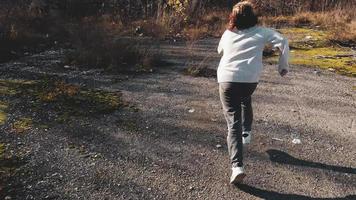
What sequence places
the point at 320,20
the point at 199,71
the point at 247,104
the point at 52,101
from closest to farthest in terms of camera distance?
the point at 247,104 → the point at 52,101 → the point at 199,71 → the point at 320,20

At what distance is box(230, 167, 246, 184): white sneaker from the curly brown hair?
129 cm

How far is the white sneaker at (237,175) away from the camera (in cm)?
404

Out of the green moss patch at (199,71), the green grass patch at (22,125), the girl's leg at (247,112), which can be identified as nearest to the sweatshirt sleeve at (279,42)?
the girl's leg at (247,112)

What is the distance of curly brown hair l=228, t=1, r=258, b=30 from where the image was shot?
404cm

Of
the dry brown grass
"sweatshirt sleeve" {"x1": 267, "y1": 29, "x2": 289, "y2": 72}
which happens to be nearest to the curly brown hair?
"sweatshirt sleeve" {"x1": 267, "y1": 29, "x2": 289, "y2": 72}

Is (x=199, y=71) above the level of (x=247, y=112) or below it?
below

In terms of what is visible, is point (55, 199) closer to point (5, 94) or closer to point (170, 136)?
point (170, 136)

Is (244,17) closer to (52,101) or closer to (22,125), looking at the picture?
(22,125)

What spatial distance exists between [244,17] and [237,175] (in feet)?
4.68

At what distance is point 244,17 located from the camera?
4051 mm

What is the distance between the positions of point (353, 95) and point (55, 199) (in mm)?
5035

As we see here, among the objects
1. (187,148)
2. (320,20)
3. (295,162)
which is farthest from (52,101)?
(320,20)

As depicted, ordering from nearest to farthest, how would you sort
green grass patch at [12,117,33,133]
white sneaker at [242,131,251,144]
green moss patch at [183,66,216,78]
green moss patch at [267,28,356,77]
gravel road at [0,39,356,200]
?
gravel road at [0,39,356,200] → white sneaker at [242,131,251,144] → green grass patch at [12,117,33,133] → green moss patch at [183,66,216,78] → green moss patch at [267,28,356,77]

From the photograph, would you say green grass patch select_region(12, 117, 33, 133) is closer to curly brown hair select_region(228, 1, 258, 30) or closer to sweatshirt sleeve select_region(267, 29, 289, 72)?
curly brown hair select_region(228, 1, 258, 30)
